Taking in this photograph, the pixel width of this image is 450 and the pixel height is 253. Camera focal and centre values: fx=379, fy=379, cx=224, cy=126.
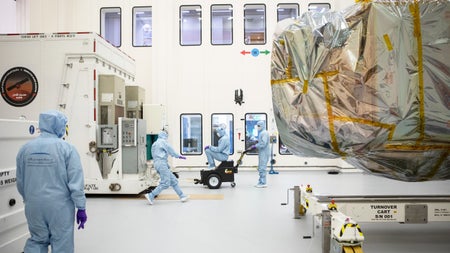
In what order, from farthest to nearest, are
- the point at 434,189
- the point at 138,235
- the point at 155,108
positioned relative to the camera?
the point at 155,108
the point at 434,189
the point at 138,235

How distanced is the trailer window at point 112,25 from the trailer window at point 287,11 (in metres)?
5.51

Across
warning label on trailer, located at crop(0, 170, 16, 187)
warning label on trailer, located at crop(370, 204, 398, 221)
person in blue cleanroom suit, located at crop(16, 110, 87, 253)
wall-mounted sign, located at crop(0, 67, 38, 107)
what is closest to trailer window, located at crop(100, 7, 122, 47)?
wall-mounted sign, located at crop(0, 67, 38, 107)

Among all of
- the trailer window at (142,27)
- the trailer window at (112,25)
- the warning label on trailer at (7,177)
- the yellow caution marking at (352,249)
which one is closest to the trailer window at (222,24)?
the trailer window at (142,27)

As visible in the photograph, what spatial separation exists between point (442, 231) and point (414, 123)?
2765mm

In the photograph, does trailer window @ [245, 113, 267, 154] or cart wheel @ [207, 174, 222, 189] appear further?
trailer window @ [245, 113, 267, 154]

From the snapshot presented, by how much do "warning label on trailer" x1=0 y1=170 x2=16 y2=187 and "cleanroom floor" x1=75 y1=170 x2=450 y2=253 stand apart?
1173mm

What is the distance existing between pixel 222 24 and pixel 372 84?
423 inches

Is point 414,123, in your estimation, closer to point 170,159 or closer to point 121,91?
point 121,91

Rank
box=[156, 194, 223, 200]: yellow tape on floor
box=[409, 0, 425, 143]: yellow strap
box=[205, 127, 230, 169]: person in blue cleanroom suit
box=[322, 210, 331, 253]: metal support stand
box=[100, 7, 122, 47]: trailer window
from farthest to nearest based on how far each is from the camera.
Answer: box=[100, 7, 122, 47]: trailer window → box=[205, 127, 230, 169]: person in blue cleanroom suit → box=[156, 194, 223, 200]: yellow tape on floor → box=[322, 210, 331, 253]: metal support stand → box=[409, 0, 425, 143]: yellow strap

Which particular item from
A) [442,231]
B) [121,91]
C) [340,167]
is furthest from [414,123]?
[340,167]

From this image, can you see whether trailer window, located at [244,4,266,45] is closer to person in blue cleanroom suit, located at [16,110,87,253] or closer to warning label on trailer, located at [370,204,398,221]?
warning label on trailer, located at [370,204,398,221]

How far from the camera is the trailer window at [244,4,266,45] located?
13.0 meters

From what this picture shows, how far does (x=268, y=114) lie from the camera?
12703 mm

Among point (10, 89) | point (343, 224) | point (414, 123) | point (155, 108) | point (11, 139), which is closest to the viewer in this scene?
point (414, 123)
